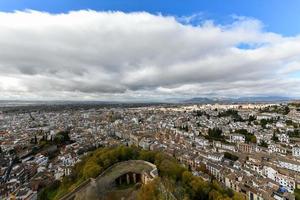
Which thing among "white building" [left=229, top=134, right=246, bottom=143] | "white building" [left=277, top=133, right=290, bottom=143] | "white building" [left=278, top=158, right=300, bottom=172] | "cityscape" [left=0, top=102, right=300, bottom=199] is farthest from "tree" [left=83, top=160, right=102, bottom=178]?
"white building" [left=277, top=133, right=290, bottom=143]

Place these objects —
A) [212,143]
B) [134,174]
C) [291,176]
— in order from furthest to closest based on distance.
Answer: [212,143] < [291,176] < [134,174]

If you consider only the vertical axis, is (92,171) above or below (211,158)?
above

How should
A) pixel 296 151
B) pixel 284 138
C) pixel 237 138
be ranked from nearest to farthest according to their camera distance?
pixel 296 151
pixel 284 138
pixel 237 138

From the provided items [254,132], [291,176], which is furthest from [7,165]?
[254,132]

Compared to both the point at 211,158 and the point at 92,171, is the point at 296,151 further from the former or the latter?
the point at 92,171

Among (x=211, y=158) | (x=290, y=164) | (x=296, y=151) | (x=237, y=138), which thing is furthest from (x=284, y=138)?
(x=211, y=158)

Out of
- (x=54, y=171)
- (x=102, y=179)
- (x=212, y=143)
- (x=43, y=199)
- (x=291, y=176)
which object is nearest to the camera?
(x=102, y=179)

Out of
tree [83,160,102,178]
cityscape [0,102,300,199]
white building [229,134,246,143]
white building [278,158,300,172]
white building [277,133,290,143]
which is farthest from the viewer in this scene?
white building [229,134,246,143]

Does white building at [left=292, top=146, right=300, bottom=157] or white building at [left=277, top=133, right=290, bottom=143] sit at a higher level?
white building at [left=277, top=133, right=290, bottom=143]

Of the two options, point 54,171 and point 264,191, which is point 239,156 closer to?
point 264,191

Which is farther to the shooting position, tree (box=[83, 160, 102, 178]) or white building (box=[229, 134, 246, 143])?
white building (box=[229, 134, 246, 143])

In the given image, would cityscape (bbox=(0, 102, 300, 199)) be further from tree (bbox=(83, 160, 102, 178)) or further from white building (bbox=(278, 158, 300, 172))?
tree (bbox=(83, 160, 102, 178))
